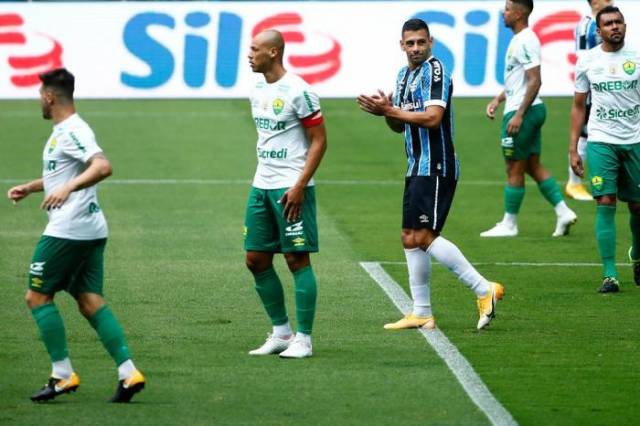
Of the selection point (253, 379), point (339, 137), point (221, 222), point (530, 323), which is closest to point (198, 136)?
point (339, 137)

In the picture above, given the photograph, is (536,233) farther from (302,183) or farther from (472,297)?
(302,183)

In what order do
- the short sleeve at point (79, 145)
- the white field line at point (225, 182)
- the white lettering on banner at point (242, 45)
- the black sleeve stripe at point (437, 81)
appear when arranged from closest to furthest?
the short sleeve at point (79, 145) → the black sleeve stripe at point (437, 81) → the white field line at point (225, 182) → the white lettering on banner at point (242, 45)

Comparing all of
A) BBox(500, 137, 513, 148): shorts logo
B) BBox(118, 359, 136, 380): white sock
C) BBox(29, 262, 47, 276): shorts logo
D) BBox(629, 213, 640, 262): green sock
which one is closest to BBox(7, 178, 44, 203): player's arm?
BBox(29, 262, 47, 276): shorts logo

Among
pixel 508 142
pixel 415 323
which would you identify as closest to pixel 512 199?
pixel 508 142

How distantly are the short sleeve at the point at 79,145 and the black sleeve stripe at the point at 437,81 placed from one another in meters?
2.83

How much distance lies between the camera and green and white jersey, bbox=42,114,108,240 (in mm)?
8453

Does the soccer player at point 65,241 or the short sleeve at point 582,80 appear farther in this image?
the short sleeve at point 582,80

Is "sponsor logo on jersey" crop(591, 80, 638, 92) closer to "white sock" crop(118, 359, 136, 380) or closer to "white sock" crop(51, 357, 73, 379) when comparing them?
"white sock" crop(118, 359, 136, 380)

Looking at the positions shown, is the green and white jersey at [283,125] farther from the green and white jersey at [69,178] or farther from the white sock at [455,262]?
the green and white jersey at [69,178]

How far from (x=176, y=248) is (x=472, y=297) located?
3574 millimetres

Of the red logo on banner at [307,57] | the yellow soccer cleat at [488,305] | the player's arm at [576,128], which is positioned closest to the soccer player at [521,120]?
the player's arm at [576,128]

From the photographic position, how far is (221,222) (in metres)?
16.4

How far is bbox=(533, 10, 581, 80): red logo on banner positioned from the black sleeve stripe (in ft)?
56.3

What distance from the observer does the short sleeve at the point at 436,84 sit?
10.4 metres
